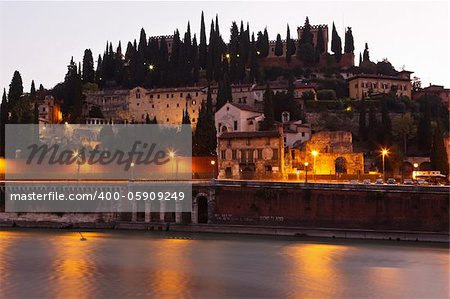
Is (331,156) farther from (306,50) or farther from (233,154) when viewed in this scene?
(306,50)

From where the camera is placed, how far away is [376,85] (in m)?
83.3

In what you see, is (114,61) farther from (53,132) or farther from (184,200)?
(184,200)

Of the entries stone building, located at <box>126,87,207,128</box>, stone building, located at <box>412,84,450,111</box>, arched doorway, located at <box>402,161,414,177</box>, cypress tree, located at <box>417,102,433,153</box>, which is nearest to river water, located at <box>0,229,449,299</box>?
arched doorway, located at <box>402,161,414,177</box>

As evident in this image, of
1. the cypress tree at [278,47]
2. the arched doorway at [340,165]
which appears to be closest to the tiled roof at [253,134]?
the arched doorway at [340,165]

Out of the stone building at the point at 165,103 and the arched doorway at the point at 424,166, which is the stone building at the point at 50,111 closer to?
the stone building at the point at 165,103

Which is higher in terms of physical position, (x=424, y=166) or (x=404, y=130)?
(x=404, y=130)

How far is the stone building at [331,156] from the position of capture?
51.5 m

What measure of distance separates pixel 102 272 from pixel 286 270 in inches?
Answer: 350

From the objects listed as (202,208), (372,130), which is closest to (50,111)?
(372,130)

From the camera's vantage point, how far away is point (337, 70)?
305ft

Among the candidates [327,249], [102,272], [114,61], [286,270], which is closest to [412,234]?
[327,249]

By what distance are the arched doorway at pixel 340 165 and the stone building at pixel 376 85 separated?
3114 centimetres

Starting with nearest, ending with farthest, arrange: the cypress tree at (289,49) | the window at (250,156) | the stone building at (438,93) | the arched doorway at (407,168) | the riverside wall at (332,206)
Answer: the riverside wall at (332,206)
the window at (250,156)
the arched doorway at (407,168)
the stone building at (438,93)
the cypress tree at (289,49)

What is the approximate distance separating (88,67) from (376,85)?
46179 millimetres
